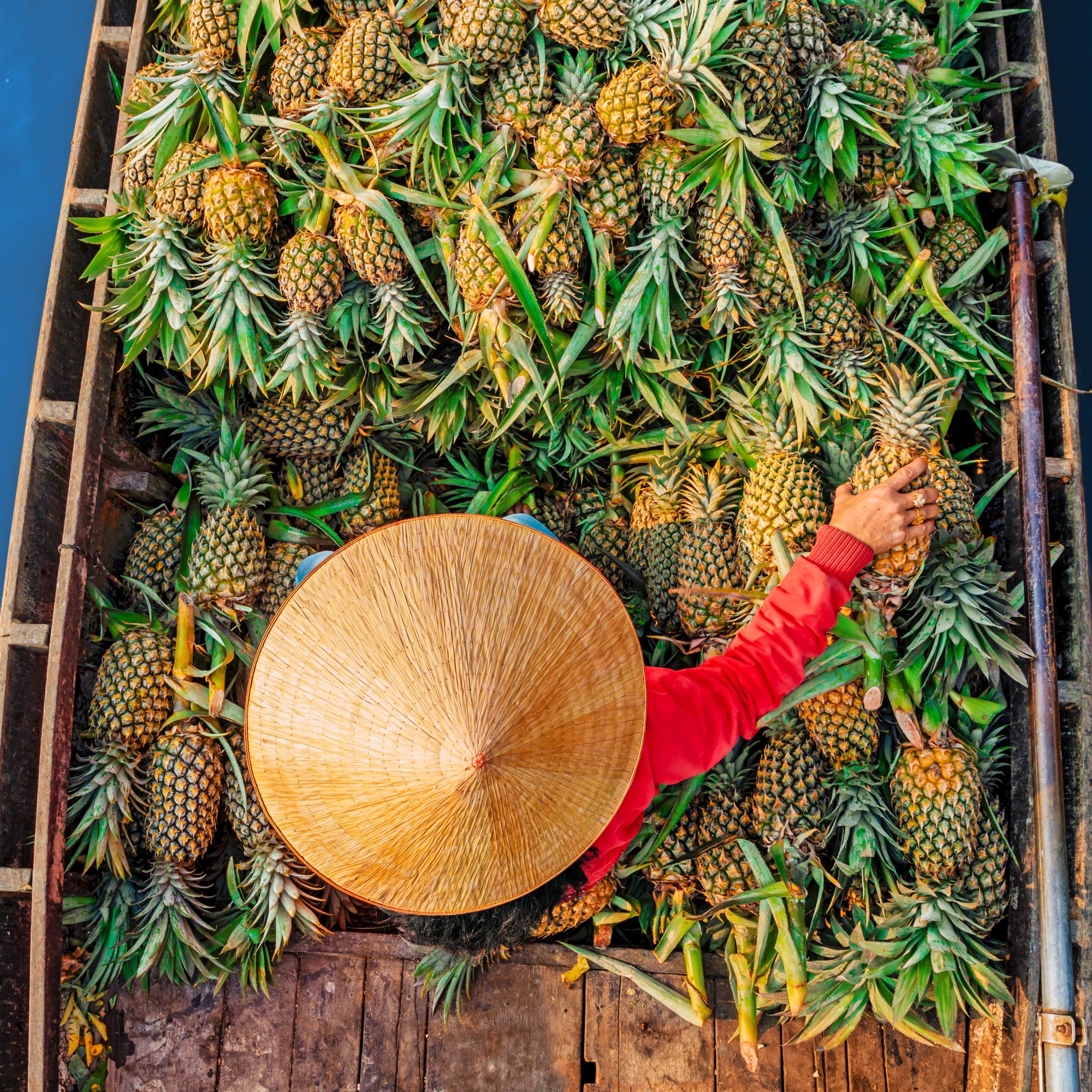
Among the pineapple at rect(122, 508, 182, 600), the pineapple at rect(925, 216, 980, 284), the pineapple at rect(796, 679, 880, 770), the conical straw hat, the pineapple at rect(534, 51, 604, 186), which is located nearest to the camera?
the conical straw hat

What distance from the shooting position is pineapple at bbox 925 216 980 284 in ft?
8.32

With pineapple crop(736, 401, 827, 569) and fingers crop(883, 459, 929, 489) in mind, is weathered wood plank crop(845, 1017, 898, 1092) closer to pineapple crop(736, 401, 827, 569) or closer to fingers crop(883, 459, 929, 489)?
pineapple crop(736, 401, 827, 569)

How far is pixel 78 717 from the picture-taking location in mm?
2541

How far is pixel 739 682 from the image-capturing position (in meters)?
2.03

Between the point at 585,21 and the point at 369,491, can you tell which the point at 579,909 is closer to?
the point at 369,491

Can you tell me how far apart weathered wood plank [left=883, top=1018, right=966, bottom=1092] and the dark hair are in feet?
4.03

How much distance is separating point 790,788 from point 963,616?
69 centimetres

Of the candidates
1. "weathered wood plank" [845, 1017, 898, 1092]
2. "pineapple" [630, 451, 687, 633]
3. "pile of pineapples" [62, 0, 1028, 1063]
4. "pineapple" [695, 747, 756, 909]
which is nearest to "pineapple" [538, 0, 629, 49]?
"pile of pineapples" [62, 0, 1028, 1063]

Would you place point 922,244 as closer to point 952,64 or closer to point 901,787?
point 952,64

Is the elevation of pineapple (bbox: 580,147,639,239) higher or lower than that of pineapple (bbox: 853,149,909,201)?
lower

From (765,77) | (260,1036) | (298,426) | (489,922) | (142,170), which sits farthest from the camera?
(298,426)

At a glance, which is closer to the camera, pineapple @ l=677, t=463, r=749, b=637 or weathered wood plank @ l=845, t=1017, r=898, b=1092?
weathered wood plank @ l=845, t=1017, r=898, b=1092

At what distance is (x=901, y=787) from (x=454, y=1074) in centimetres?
156

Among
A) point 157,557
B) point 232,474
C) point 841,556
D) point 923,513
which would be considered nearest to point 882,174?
point 923,513
